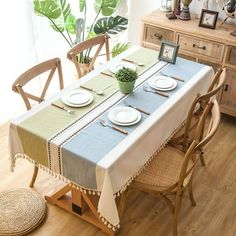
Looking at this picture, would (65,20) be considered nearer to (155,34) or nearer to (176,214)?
(155,34)

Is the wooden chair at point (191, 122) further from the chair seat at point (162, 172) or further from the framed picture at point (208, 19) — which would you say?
the framed picture at point (208, 19)

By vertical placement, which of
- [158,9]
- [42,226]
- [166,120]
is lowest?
[42,226]

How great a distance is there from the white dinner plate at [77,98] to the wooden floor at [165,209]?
705 mm

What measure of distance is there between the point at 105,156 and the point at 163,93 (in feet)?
2.23

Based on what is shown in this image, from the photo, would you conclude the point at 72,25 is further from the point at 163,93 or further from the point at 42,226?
the point at 42,226

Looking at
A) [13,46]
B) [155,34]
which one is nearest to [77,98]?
[13,46]

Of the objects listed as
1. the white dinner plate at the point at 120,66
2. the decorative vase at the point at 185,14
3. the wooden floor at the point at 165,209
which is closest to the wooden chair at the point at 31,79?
the wooden floor at the point at 165,209

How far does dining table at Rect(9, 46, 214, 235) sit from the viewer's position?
184 cm

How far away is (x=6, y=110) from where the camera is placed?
333cm

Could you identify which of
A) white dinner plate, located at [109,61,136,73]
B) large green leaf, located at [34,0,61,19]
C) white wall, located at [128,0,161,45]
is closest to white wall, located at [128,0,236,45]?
white wall, located at [128,0,161,45]

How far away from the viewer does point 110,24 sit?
11.3 feet

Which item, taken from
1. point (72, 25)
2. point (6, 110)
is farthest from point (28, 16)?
point (6, 110)

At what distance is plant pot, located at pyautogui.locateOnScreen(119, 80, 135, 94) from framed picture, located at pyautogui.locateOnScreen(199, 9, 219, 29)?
1193 millimetres

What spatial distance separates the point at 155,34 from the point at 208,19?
0.46 metres
